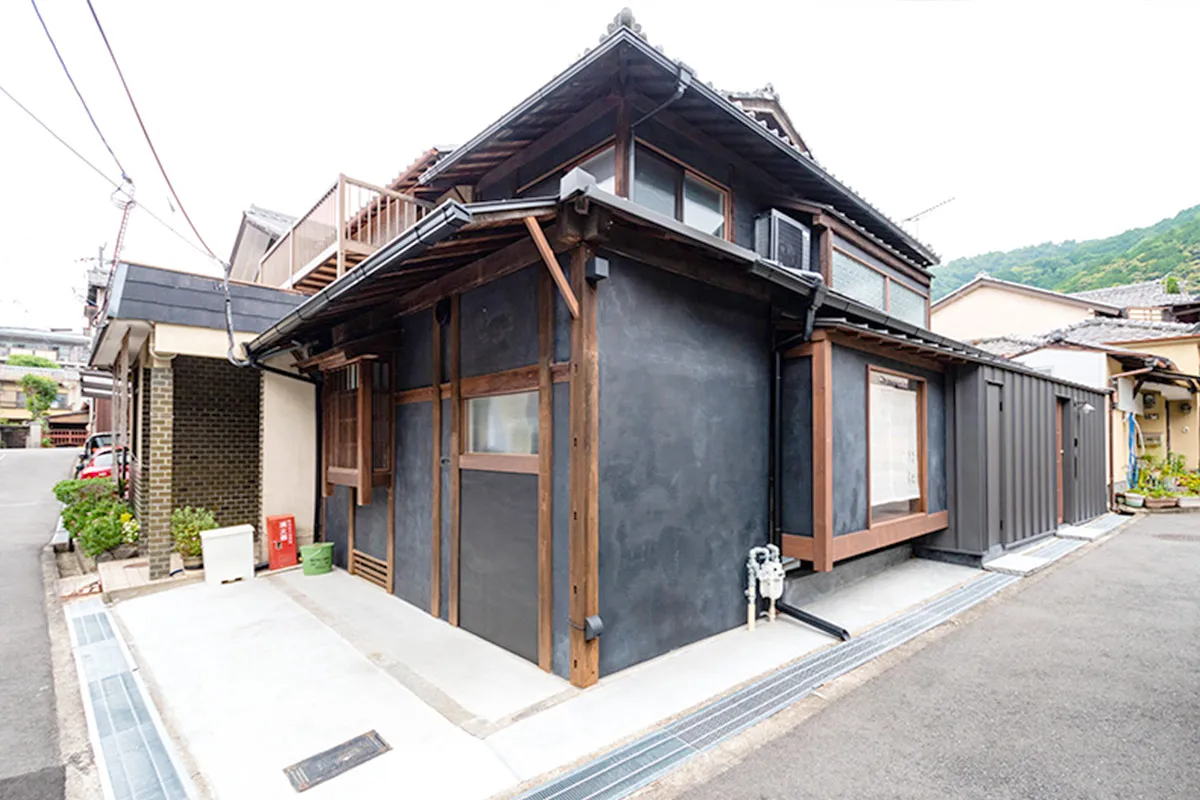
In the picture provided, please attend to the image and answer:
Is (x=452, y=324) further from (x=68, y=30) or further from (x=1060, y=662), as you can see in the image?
(x=1060, y=662)

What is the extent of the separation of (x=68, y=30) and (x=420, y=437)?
371 cm

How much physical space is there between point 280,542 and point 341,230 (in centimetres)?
398

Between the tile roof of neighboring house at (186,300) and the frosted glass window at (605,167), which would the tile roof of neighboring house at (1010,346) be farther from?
the tile roof of neighboring house at (186,300)

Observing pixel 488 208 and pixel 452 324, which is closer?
pixel 488 208

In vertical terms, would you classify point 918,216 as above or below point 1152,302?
below

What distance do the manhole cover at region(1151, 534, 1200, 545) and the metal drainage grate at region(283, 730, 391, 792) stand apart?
35.8ft

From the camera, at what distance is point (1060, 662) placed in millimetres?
3879

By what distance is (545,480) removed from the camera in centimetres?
368

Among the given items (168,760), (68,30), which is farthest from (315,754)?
(68,30)

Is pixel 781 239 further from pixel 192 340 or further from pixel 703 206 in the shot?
pixel 192 340

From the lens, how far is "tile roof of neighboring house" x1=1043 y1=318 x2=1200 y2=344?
47.7ft

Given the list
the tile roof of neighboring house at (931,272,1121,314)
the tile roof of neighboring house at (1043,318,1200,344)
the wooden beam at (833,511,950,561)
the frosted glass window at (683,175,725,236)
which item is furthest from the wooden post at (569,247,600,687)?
the tile roof of neighboring house at (931,272,1121,314)

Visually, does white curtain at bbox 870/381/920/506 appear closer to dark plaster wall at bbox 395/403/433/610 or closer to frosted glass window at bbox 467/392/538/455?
frosted glass window at bbox 467/392/538/455

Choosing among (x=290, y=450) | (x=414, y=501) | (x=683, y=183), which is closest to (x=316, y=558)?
(x=290, y=450)
